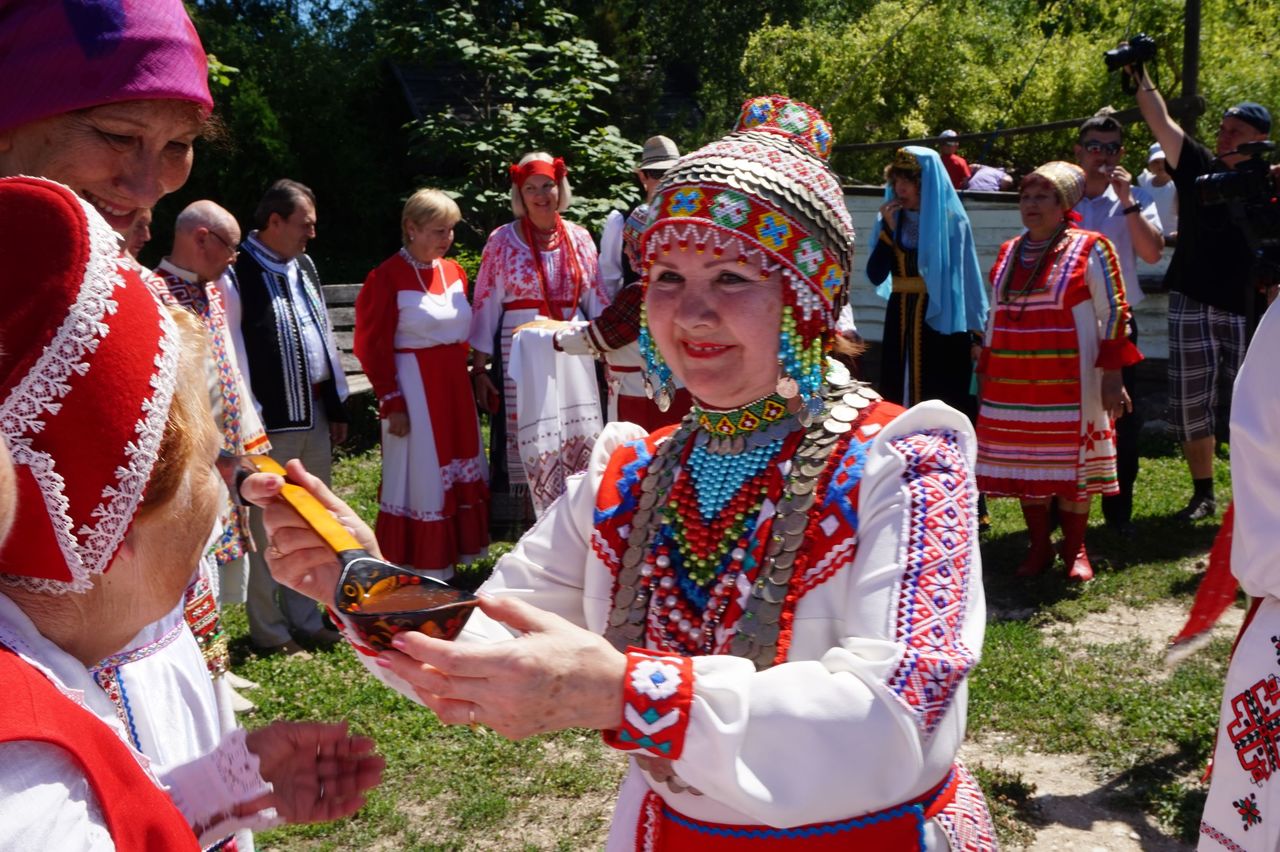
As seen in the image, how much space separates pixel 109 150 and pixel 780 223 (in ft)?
4.02

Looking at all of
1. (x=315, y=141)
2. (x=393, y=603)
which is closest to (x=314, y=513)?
(x=393, y=603)

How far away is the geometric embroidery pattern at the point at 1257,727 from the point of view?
216 centimetres

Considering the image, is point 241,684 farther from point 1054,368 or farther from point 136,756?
point 1054,368

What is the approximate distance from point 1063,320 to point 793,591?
4904 mm

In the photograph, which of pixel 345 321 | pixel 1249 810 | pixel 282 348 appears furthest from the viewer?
pixel 345 321

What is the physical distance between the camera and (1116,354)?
6.16 metres

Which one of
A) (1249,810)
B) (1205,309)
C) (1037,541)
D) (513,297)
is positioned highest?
(1249,810)

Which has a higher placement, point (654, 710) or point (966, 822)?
point (654, 710)

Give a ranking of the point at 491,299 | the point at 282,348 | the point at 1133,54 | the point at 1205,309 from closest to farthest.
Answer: the point at 282,348
the point at 1133,54
the point at 491,299
the point at 1205,309

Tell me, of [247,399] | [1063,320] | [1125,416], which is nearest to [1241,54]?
[1125,416]

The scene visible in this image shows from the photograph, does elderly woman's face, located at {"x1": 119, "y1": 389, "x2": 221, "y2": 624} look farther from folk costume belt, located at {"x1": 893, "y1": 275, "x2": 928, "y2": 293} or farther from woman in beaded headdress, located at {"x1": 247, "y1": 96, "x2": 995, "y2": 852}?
folk costume belt, located at {"x1": 893, "y1": 275, "x2": 928, "y2": 293}

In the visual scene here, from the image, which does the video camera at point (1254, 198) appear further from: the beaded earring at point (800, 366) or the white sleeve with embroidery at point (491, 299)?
the white sleeve with embroidery at point (491, 299)

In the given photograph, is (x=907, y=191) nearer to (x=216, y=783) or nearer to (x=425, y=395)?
(x=425, y=395)

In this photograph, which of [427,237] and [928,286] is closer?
[427,237]
